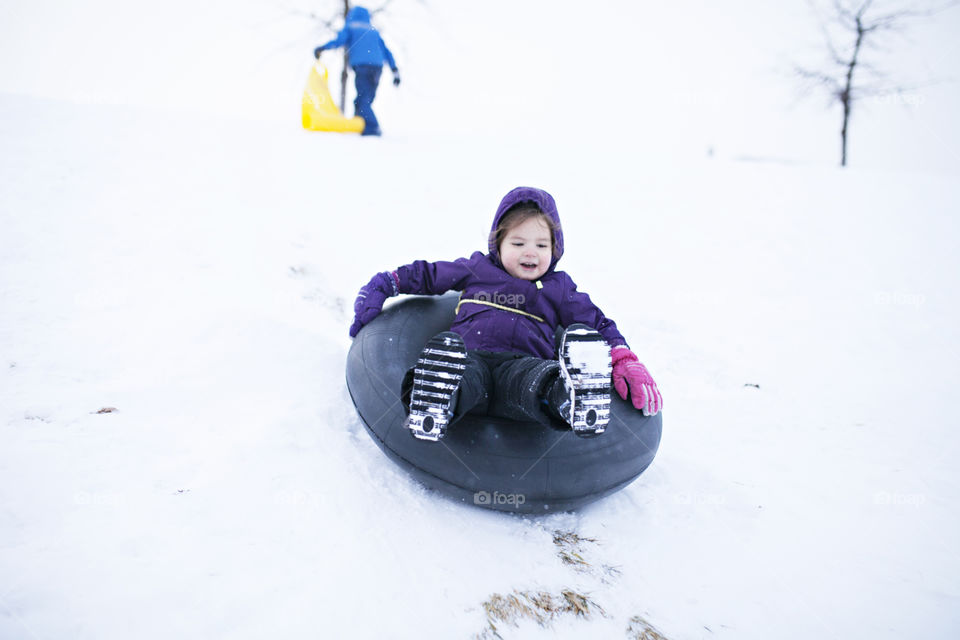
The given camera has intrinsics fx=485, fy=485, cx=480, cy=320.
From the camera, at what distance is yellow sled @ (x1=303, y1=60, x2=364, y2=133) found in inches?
262

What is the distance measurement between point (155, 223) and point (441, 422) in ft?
11.2

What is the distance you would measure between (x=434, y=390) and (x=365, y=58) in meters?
6.62

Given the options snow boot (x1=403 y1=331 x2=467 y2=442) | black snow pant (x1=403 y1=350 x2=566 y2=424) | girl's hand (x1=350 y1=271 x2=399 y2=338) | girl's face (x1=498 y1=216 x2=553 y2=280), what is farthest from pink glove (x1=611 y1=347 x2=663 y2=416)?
girl's hand (x1=350 y1=271 x2=399 y2=338)

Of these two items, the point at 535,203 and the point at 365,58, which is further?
the point at 365,58

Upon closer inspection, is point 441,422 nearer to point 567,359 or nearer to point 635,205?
point 567,359

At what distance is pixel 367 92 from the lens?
6992 millimetres

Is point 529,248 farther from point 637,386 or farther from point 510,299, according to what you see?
point 637,386

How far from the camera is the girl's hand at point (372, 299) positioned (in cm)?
244

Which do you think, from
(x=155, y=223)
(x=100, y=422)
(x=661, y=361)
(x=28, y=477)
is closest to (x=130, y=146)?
(x=155, y=223)

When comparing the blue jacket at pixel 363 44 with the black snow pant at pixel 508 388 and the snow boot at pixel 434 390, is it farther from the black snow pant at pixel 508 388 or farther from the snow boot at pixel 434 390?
the snow boot at pixel 434 390

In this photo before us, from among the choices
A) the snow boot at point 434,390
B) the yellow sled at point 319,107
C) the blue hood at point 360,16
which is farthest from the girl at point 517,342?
the blue hood at point 360,16

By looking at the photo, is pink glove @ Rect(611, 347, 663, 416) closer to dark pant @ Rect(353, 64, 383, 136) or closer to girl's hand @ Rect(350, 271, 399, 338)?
girl's hand @ Rect(350, 271, 399, 338)

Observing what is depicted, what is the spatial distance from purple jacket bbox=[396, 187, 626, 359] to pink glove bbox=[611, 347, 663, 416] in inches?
10.1

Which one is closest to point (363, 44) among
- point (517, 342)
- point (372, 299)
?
point (372, 299)
